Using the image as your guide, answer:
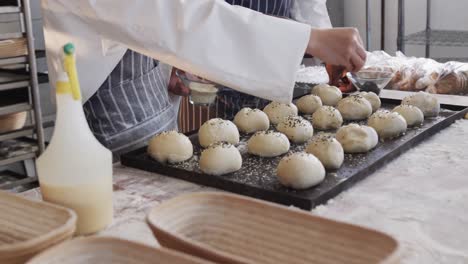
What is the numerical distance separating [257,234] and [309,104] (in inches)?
45.7

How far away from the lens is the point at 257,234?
89 centimetres

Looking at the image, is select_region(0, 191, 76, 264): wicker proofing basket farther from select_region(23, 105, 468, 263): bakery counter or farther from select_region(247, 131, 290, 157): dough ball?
select_region(247, 131, 290, 157): dough ball

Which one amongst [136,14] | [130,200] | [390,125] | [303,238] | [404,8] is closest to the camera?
[303,238]

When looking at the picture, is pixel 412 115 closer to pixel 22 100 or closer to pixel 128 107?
pixel 128 107

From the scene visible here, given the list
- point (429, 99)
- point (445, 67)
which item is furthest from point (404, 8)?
point (429, 99)

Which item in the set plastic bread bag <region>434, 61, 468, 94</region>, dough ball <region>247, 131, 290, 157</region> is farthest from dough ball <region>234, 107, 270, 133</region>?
plastic bread bag <region>434, 61, 468, 94</region>

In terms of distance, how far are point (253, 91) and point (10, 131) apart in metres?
1.34

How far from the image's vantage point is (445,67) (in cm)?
246

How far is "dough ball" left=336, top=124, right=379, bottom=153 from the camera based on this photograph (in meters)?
1.53

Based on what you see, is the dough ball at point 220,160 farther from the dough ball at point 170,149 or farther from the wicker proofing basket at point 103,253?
the wicker proofing basket at point 103,253

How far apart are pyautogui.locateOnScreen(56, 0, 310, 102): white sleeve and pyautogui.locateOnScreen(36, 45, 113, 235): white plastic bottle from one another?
577mm

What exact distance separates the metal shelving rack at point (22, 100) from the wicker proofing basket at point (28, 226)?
1529mm

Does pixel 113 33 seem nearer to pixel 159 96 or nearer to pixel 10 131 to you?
pixel 159 96

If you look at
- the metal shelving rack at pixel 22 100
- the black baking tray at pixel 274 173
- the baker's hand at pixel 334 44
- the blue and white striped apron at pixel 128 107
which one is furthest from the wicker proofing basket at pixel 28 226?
the metal shelving rack at pixel 22 100
